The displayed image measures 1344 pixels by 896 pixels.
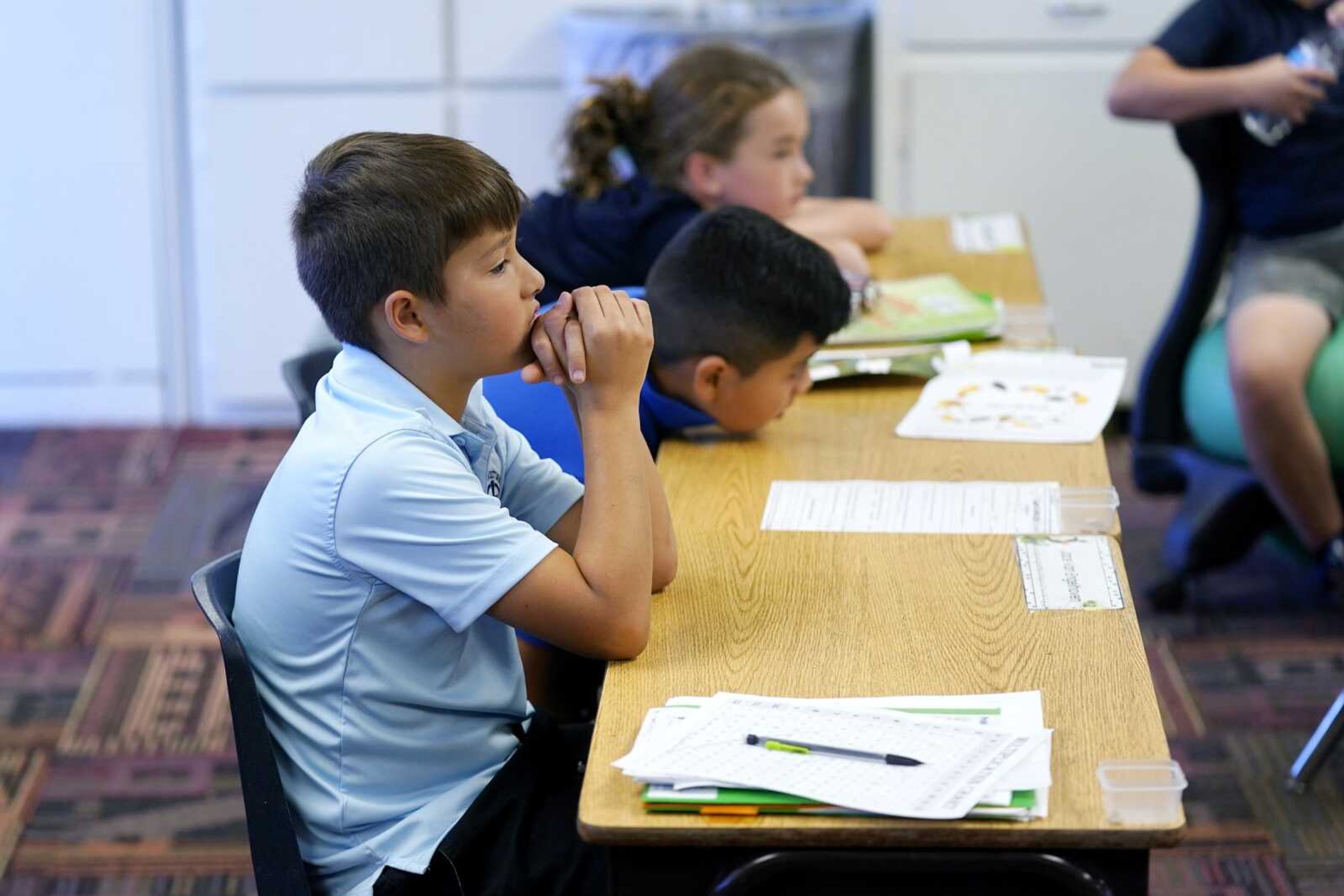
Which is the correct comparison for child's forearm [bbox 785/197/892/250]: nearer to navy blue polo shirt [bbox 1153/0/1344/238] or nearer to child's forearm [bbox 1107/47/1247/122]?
child's forearm [bbox 1107/47/1247/122]

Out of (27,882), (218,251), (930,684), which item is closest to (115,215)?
(218,251)

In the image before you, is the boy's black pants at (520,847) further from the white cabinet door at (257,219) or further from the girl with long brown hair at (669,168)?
the white cabinet door at (257,219)

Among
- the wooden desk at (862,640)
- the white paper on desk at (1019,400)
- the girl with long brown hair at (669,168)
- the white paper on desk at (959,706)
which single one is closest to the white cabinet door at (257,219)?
the girl with long brown hair at (669,168)

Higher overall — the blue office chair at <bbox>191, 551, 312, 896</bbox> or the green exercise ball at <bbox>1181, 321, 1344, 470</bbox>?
the blue office chair at <bbox>191, 551, 312, 896</bbox>

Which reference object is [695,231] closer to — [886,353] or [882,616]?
[886,353]

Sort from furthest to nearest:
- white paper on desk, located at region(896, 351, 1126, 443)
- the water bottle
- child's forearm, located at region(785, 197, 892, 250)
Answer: the water bottle < child's forearm, located at region(785, 197, 892, 250) < white paper on desk, located at region(896, 351, 1126, 443)

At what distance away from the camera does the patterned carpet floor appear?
222 centimetres

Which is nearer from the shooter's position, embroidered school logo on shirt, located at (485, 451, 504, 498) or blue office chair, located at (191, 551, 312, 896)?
blue office chair, located at (191, 551, 312, 896)

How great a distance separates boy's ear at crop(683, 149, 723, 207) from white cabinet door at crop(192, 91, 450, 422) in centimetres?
137

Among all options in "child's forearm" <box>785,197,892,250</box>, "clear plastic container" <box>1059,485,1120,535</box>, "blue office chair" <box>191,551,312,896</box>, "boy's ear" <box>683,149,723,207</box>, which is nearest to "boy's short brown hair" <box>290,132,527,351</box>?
"blue office chair" <box>191,551,312,896</box>

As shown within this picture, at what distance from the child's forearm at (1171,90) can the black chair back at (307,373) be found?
1.52 m

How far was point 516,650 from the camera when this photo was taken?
149 centimetres

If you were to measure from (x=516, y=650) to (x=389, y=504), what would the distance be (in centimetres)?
25

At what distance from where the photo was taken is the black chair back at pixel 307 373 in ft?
5.83
